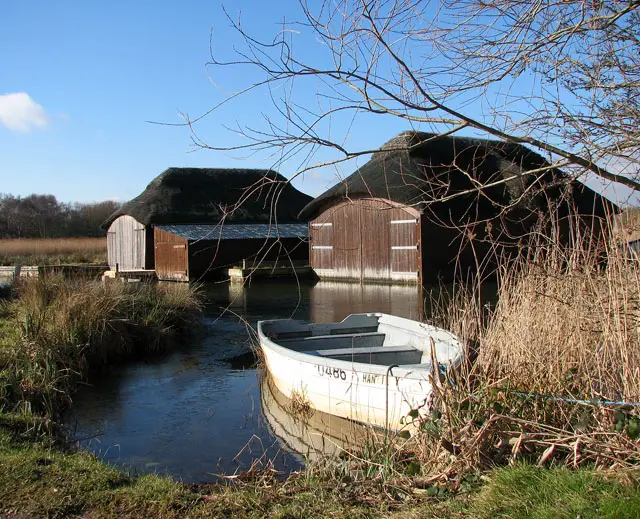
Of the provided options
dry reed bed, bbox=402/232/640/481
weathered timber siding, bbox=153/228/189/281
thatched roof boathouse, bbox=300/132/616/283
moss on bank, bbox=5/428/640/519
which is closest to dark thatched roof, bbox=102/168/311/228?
weathered timber siding, bbox=153/228/189/281

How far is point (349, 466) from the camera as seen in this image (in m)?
5.17

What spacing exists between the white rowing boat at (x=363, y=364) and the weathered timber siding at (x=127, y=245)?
23.9 metres

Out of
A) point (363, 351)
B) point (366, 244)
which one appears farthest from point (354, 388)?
point (366, 244)

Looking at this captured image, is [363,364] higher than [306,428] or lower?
higher

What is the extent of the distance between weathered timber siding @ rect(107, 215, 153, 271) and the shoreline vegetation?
91.3 ft

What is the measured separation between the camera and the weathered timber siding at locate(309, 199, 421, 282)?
24703mm

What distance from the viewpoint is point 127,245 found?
3528cm

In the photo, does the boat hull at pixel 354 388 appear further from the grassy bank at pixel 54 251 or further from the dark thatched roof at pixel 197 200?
the grassy bank at pixel 54 251

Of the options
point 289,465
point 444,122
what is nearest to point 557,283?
point 444,122

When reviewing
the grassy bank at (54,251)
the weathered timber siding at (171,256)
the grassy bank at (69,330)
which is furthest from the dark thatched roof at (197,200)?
the grassy bank at (69,330)

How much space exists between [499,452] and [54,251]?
40.5 meters

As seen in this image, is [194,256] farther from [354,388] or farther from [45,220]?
[45,220]

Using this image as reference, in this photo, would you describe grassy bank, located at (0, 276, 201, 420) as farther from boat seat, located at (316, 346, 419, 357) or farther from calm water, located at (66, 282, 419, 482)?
boat seat, located at (316, 346, 419, 357)

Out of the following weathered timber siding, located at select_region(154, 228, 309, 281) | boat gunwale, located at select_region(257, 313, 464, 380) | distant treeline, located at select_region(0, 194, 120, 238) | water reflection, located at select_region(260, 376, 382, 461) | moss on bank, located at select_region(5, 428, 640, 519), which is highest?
Result: distant treeline, located at select_region(0, 194, 120, 238)
